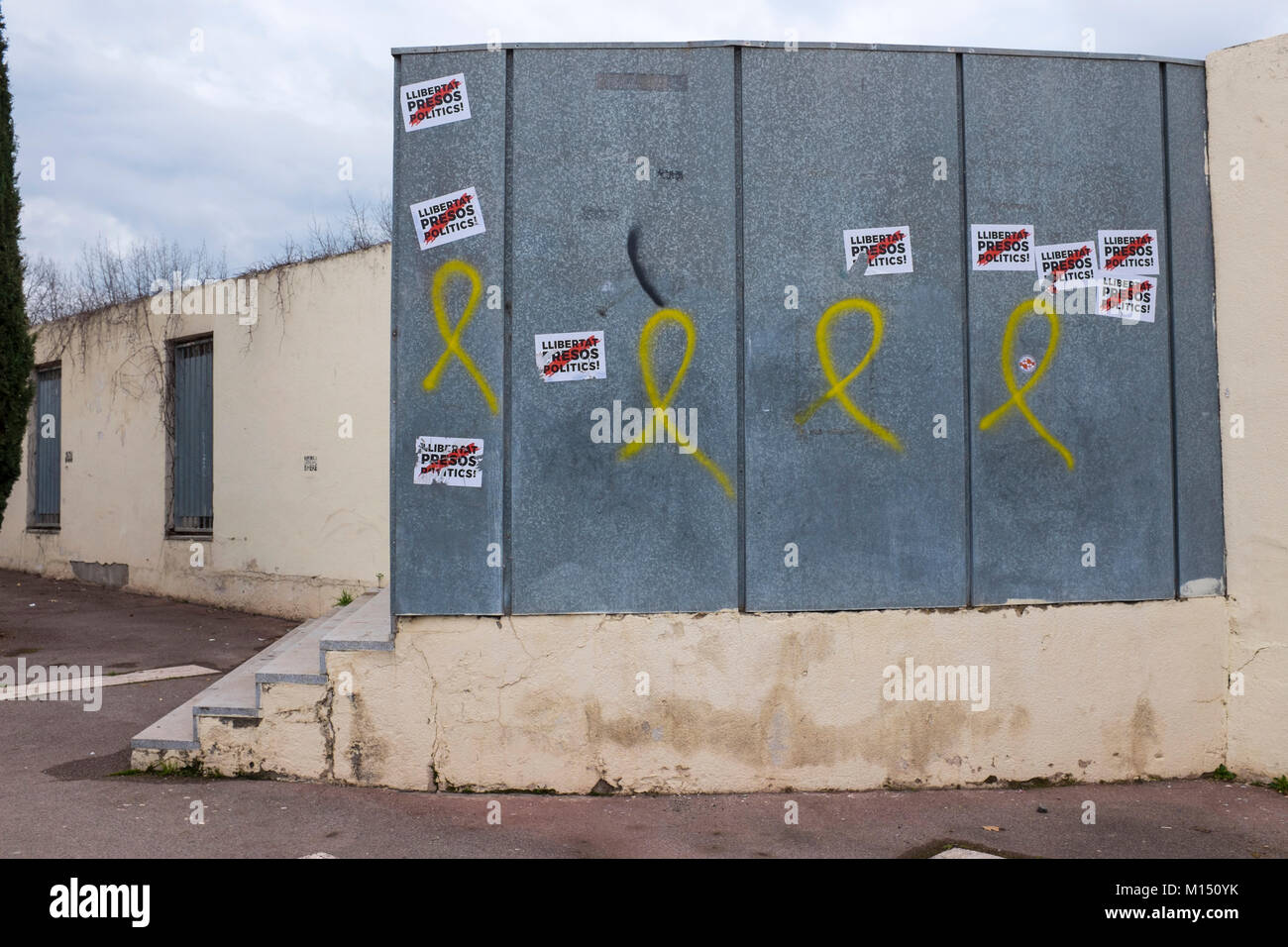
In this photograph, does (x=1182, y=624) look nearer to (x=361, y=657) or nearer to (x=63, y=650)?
(x=361, y=657)

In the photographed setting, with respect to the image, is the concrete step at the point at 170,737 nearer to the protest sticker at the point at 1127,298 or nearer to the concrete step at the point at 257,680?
the concrete step at the point at 257,680

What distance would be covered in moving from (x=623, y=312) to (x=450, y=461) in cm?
118

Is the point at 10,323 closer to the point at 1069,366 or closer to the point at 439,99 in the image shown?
the point at 439,99

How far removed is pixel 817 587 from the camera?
4.94 m

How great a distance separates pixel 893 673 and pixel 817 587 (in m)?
0.59

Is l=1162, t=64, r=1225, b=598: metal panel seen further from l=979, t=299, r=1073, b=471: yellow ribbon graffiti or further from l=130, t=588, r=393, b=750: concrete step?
l=130, t=588, r=393, b=750: concrete step

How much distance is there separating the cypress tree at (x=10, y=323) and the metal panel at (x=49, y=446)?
5.14 m

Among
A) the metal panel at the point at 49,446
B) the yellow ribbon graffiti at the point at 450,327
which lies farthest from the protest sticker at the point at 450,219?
the metal panel at the point at 49,446

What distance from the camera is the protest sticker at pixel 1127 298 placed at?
5176 millimetres

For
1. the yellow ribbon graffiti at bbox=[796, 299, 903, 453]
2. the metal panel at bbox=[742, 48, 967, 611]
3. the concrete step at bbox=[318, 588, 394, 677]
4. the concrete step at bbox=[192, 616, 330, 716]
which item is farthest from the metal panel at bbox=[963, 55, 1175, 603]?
the concrete step at bbox=[192, 616, 330, 716]

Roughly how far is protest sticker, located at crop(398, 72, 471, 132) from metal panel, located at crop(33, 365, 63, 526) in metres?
12.1

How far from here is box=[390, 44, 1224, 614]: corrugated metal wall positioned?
488 cm

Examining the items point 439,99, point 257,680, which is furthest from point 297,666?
point 439,99
